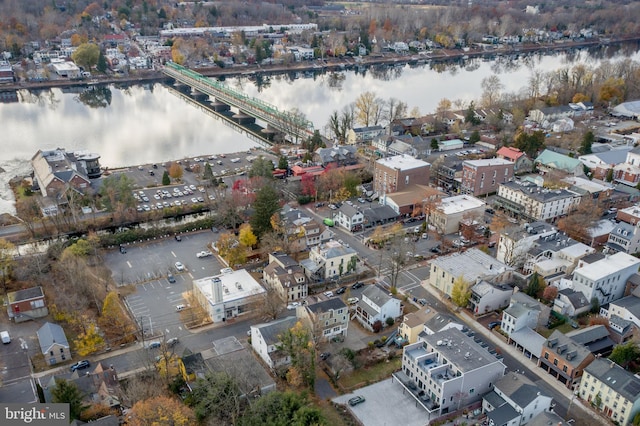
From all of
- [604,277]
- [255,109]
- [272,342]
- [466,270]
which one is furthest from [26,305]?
[255,109]

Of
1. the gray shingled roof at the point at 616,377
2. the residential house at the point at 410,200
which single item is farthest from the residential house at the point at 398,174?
the gray shingled roof at the point at 616,377

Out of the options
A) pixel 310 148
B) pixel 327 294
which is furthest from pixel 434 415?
pixel 310 148

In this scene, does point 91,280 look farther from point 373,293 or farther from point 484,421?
point 484,421

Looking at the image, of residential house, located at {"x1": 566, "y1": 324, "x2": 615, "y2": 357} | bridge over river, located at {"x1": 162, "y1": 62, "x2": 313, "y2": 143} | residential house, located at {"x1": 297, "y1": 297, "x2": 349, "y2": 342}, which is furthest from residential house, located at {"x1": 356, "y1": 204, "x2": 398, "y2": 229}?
bridge over river, located at {"x1": 162, "y1": 62, "x2": 313, "y2": 143}

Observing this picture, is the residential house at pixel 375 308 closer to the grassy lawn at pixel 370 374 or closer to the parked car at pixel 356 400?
the grassy lawn at pixel 370 374

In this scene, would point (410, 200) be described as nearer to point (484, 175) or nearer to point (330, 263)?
point (484, 175)

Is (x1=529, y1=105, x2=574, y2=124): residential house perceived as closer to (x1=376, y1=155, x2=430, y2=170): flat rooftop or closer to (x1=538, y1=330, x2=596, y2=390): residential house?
(x1=376, y1=155, x2=430, y2=170): flat rooftop

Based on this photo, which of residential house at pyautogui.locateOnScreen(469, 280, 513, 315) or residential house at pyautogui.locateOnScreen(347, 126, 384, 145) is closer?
residential house at pyautogui.locateOnScreen(469, 280, 513, 315)
